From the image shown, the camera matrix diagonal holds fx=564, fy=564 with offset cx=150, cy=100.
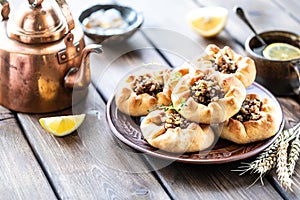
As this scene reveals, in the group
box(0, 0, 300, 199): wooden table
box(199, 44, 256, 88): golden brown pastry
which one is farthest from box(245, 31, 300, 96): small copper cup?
box(199, 44, 256, 88): golden brown pastry

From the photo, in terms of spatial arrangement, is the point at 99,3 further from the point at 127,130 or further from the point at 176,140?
the point at 176,140

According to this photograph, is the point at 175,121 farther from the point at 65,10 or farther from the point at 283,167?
the point at 65,10

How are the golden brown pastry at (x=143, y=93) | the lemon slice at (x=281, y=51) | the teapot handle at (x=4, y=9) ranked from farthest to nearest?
the lemon slice at (x=281, y=51) < the teapot handle at (x=4, y=9) < the golden brown pastry at (x=143, y=93)

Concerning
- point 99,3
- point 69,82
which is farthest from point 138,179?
point 99,3

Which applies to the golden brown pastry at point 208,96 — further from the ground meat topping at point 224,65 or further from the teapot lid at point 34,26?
the teapot lid at point 34,26

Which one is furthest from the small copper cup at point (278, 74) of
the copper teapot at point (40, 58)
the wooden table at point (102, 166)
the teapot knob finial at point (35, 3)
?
the teapot knob finial at point (35, 3)

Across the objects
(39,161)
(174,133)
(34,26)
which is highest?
(34,26)

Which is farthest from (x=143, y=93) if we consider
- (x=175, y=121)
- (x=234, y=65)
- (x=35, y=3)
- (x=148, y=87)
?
(x=35, y=3)
